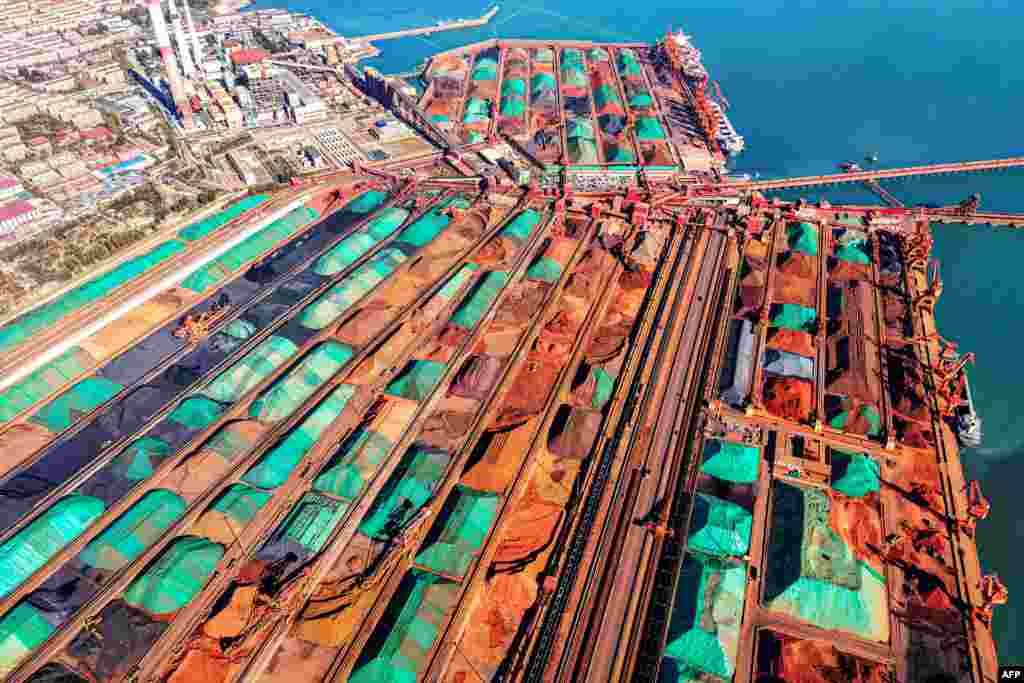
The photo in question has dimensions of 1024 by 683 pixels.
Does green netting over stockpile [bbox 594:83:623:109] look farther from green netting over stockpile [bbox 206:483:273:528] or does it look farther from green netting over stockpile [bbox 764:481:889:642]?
green netting over stockpile [bbox 206:483:273:528]

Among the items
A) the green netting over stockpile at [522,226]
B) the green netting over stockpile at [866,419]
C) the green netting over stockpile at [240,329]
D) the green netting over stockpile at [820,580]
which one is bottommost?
the green netting over stockpile at [820,580]

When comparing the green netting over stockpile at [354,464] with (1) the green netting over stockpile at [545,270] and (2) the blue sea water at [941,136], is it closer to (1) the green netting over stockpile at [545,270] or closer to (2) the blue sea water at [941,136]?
(1) the green netting over stockpile at [545,270]

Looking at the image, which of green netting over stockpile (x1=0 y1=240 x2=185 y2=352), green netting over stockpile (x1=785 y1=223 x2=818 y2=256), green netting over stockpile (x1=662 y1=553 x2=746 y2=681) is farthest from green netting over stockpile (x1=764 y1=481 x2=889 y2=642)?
green netting over stockpile (x1=0 y1=240 x2=185 y2=352)

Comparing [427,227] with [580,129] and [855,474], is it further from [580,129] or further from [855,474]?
[855,474]

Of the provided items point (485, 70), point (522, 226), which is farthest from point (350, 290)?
point (485, 70)

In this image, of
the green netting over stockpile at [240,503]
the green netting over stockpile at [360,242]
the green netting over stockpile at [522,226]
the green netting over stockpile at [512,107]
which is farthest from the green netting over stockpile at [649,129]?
the green netting over stockpile at [240,503]

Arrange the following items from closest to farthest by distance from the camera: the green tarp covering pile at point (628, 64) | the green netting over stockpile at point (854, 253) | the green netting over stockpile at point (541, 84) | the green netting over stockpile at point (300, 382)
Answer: the green netting over stockpile at point (300, 382) < the green netting over stockpile at point (854, 253) < the green netting over stockpile at point (541, 84) < the green tarp covering pile at point (628, 64)
